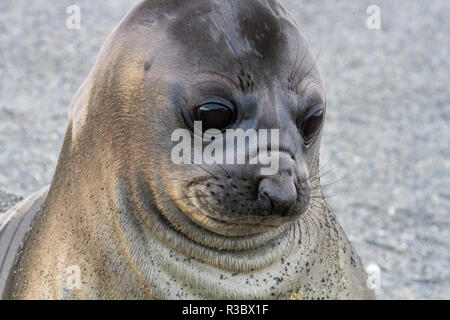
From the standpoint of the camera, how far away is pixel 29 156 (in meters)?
6.79

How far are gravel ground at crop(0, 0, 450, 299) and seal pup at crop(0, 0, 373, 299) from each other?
2.03 meters

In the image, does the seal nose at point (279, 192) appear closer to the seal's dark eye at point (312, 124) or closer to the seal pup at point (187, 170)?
the seal pup at point (187, 170)

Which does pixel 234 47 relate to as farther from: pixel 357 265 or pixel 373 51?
pixel 373 51

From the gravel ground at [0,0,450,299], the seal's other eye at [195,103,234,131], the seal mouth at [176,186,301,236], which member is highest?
the gravel ground at [0,0,450,299]

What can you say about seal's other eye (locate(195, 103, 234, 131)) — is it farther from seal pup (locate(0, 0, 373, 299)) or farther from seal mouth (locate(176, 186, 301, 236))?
seal mouth (locate(176, 186, 301, 236))

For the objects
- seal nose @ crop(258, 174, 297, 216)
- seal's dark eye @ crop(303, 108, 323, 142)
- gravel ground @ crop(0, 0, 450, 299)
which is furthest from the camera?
gravel ground @ crop(0, 0, 450, 299)

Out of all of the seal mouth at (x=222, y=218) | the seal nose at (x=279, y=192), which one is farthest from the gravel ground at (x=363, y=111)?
the seal nose at (x=279, y=192)

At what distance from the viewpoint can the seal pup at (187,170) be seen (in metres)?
2.47

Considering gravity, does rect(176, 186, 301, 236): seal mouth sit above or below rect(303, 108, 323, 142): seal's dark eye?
below

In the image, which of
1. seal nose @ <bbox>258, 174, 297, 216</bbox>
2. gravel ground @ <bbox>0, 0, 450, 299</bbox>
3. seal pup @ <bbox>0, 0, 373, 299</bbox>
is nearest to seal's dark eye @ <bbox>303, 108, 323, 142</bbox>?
seal pup @ <bbox>0, 0, 373, 299</bbox>

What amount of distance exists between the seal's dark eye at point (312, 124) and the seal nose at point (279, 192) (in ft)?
0.86

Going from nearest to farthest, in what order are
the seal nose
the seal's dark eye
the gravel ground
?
the seal nose
the seal's dark eye
the gravel ground

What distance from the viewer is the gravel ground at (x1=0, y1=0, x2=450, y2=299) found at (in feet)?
19.2

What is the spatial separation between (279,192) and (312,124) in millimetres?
351
